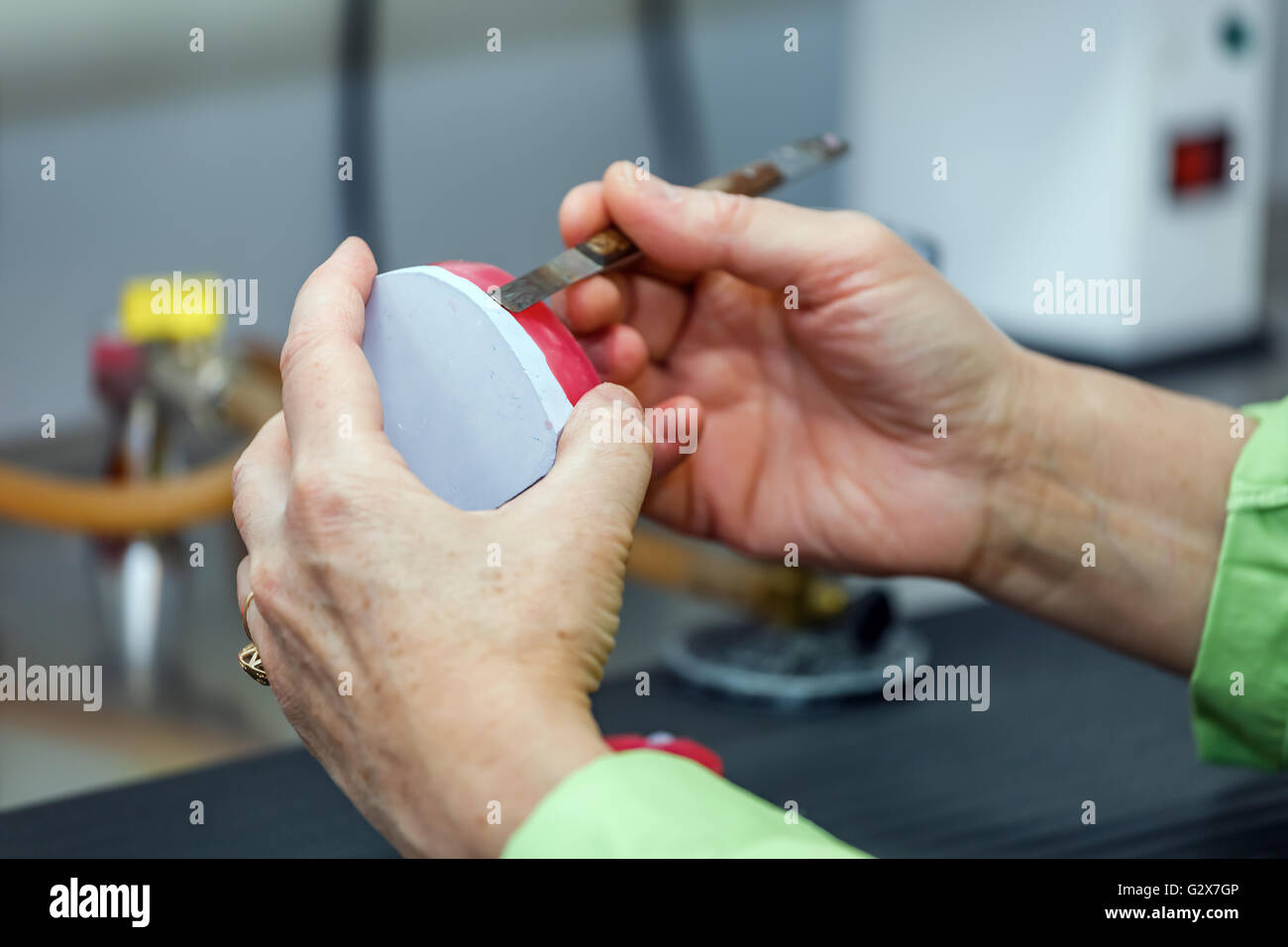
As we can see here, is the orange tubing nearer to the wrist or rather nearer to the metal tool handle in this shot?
the metal tool handle

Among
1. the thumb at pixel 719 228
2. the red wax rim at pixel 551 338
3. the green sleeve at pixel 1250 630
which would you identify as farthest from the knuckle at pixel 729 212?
the green sleeve at pixel 1250 630

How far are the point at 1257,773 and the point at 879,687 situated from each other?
0.19m

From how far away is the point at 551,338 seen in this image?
474 millimetres

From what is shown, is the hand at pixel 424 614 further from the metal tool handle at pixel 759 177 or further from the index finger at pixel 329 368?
the metal tool handle at pixel 759 177

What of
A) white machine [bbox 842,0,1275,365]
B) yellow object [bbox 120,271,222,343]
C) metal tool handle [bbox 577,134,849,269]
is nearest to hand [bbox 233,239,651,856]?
metal tool handle [bbox 577,134,849,269]

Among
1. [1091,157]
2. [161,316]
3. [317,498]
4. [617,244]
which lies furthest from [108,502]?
[1091,157]

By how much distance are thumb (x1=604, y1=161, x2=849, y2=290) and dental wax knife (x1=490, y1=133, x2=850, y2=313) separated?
1 centimetres

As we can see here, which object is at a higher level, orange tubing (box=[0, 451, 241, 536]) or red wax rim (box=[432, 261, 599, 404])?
red wax rim (box=[432, 261, 599, 404])

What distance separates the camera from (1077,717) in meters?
0.68

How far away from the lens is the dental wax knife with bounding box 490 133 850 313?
0.47 m

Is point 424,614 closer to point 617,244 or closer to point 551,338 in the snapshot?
point 551,338

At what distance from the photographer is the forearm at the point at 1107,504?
585 millimetres
